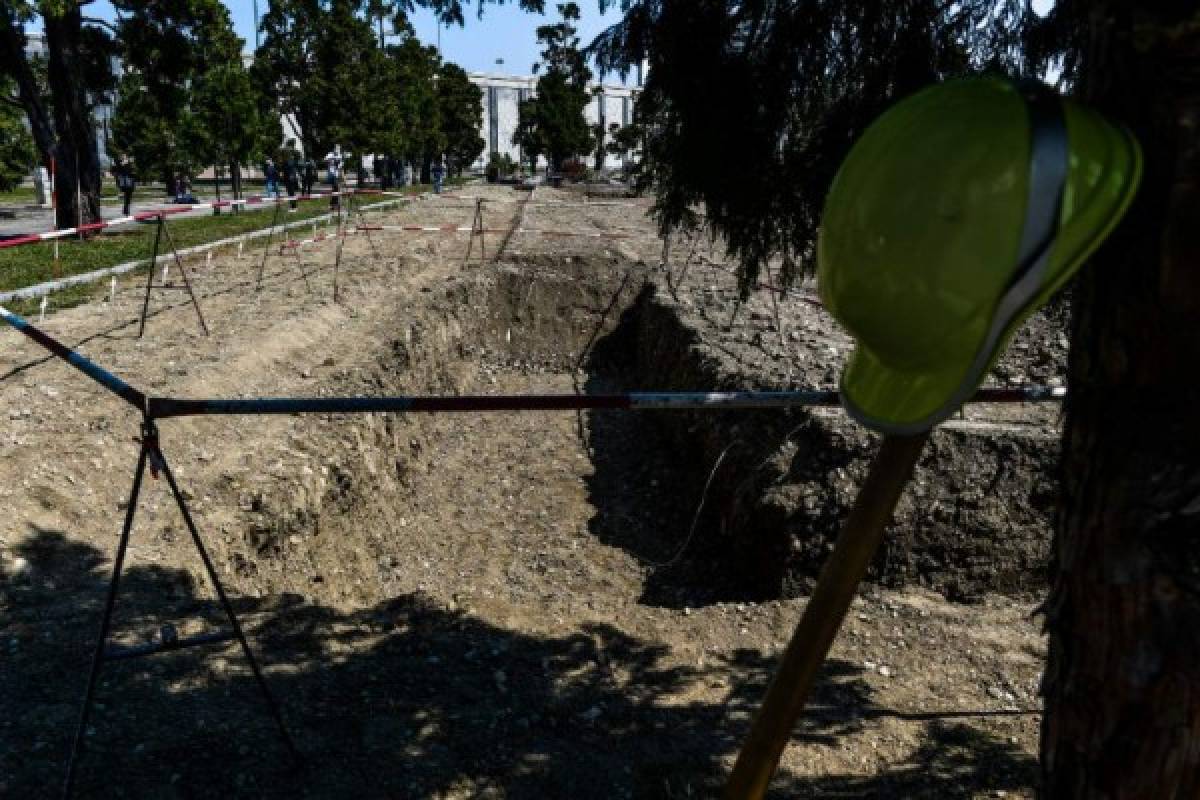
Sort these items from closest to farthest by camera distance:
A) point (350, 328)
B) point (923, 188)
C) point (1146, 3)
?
point (923, 188) → point (1146, 3) → point (350, 328)

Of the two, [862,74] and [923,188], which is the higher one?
[862,74]

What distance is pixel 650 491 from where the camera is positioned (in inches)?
356

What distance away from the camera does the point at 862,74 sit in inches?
137

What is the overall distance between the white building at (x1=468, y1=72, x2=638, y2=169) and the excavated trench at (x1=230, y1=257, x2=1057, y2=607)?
57354mm

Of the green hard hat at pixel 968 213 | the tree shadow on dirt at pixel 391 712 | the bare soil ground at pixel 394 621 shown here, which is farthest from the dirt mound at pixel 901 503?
the green hard hat at pixel 968 213

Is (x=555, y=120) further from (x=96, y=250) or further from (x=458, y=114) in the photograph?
(x=96, y=250)

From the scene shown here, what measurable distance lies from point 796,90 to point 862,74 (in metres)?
0.25

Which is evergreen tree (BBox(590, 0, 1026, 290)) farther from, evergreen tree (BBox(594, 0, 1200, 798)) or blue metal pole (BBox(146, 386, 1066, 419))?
evergreen tree (BBox(594, 0, 1200, 798))

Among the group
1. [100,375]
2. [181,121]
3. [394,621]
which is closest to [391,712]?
[394,621]

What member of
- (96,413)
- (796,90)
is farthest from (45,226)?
(796,90)

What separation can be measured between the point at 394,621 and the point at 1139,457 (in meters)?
4.03

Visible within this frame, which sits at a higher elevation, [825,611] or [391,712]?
[825,611]

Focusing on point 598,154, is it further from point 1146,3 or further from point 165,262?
point 1146,3

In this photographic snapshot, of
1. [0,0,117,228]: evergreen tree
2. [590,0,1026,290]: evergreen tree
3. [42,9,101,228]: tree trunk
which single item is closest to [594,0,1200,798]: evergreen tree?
[590,0,1026,290]: evergreen tree
